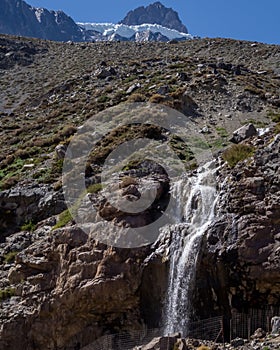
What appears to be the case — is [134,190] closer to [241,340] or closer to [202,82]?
[241,340]

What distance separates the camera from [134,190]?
21.1 meters

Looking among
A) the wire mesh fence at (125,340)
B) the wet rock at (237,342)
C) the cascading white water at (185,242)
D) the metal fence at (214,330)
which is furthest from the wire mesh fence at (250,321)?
the wire mesh fence at (125,340)

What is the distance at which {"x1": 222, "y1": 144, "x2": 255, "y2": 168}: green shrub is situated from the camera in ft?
69.8

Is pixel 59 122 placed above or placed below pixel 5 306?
above

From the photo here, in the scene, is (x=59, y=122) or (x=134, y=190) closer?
(x=134, y=190)

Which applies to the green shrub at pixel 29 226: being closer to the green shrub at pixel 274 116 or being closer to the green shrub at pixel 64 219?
the green shrub at pixel 64 219

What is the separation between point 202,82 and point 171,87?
7.12 feet

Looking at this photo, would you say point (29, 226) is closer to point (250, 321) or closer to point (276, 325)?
point (250, 321)

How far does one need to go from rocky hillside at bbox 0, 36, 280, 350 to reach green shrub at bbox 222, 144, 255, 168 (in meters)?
0.06

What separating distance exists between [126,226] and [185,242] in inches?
89.9

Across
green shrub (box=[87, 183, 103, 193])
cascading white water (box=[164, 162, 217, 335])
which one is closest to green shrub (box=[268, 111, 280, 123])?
cascading white water (box=[164, 162, 217, 335])

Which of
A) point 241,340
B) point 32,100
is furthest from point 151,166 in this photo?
point 32,100

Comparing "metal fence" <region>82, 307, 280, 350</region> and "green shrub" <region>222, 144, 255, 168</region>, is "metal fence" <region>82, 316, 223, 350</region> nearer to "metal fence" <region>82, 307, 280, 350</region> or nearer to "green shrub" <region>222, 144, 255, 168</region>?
"metal fence" <region>82, 307, 280, 350</region>

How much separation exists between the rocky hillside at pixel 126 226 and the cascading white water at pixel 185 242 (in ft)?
1.03
